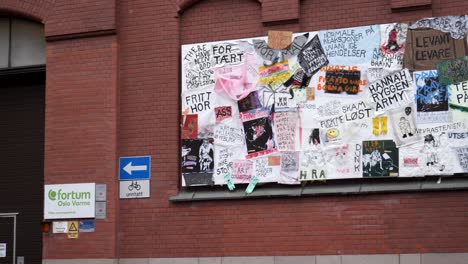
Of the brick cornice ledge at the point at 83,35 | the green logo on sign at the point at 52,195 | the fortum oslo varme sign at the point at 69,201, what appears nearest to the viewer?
the fortum oslo varme sign at the point at 69,201

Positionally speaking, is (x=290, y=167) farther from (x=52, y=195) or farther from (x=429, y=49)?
(x=52, y=195)

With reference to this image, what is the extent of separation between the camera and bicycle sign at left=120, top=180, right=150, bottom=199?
42.7 ft

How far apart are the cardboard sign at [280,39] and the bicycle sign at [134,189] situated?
322 cm

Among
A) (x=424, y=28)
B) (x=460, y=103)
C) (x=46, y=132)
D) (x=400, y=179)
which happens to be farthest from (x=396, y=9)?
(x=46, y=132)

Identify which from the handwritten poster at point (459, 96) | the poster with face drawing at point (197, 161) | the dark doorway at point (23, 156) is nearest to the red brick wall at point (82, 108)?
the dark doorway at point (23, 156)

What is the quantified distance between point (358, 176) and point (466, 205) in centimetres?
169

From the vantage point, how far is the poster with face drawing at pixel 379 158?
457 inches

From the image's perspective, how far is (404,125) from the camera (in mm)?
11664

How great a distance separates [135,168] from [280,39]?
3402 millimetres

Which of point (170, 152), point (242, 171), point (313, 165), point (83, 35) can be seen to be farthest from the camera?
point (83, 35)

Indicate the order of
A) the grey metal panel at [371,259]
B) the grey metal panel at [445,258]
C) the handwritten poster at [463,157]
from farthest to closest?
the grey metal panel at [371,259]
the handwritten poster at [463,157]
the grey metal panel at [445,258]

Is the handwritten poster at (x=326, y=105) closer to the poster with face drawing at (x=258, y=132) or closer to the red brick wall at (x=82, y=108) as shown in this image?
the poster with face drawing at (x=258, y=132)

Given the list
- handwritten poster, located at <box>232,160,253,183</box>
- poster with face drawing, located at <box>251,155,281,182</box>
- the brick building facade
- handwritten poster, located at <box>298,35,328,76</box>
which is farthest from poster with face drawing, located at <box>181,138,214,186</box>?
handwritten poster, located at <box>298,35,328,76</box>

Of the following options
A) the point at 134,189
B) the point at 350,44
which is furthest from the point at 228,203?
the point at 350,44
